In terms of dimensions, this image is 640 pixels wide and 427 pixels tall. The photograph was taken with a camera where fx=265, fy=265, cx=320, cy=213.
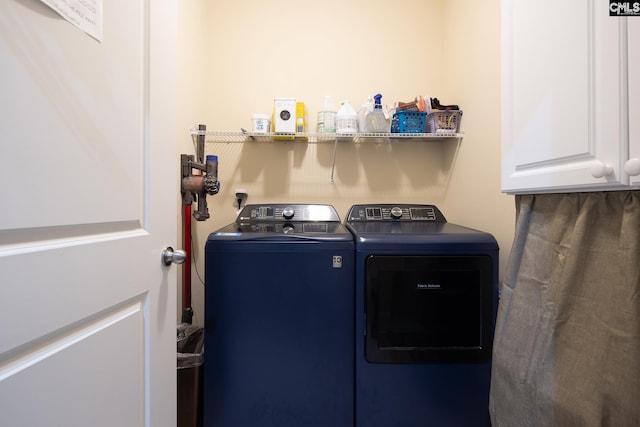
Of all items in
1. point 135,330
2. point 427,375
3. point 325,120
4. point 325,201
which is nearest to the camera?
point 135,330

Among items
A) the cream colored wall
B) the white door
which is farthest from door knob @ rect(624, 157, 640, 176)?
the cream colored wall

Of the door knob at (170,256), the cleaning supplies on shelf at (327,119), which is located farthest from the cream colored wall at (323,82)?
the door knob at (170,256)

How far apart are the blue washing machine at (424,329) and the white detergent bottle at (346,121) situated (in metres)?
0.80

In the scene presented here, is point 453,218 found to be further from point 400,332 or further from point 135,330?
point 135,330

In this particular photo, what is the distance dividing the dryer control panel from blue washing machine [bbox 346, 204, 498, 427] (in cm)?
54

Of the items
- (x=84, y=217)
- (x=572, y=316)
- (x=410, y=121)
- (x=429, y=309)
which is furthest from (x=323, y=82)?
(x=572, y=316)

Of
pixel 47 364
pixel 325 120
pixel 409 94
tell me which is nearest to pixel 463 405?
pixel 47 364

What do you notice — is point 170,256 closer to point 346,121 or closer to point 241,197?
point 241,197

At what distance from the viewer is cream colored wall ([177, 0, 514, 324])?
194 centimetres

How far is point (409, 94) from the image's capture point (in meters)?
1.99

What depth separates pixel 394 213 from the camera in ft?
5.77

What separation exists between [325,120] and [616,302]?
158cm

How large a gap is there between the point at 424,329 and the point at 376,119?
1.27 m

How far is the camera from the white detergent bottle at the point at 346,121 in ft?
5.59
